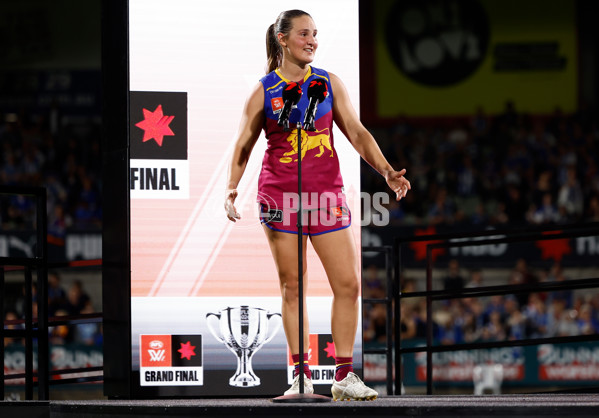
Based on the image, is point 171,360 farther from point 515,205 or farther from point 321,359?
point 515,205

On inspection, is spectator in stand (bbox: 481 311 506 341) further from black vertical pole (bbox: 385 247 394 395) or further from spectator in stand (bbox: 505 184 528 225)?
black vertical pole (bbox: 385 247 394 395)

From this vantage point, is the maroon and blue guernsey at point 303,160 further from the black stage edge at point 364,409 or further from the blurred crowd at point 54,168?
the blurred crowd at point 54,168

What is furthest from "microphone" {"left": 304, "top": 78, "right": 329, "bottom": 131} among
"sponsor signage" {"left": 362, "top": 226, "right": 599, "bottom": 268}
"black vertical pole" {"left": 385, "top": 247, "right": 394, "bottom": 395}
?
"sponsor signage" {"left": 362, "top": 226, "right": 599, "bottom": 268}

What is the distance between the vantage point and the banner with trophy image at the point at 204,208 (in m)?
5.18

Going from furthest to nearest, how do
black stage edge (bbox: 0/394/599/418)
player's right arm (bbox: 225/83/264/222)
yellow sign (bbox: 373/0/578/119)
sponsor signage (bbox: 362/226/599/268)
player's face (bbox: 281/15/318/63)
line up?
yellow sign (bbox: 373/0/578/119)
sponsor signage (bbox: 362/226/599/268)
player's right arm (bbox: 225/83/264/222)
player's face (bbox: 281/15/318/63)
black stage edge (bbox: 0/394/599/418)

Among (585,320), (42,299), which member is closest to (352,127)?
(42,299)

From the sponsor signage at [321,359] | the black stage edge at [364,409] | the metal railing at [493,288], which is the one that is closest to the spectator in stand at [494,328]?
the metal railing at [493,288]

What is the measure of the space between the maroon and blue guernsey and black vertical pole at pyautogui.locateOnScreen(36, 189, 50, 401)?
156 centimetres

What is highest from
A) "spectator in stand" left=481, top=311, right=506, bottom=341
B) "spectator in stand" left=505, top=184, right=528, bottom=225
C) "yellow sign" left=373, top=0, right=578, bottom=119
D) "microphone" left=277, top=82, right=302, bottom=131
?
"yellow sign" left=373, top=0, right=578, bottom=119

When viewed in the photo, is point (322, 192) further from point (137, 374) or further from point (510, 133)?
point (510, 133)

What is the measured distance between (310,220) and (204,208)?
79 cm

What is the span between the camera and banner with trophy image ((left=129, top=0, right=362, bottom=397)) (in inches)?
204

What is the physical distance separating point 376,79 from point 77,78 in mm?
5898

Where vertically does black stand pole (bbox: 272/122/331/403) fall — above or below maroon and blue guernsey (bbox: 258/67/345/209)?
below
